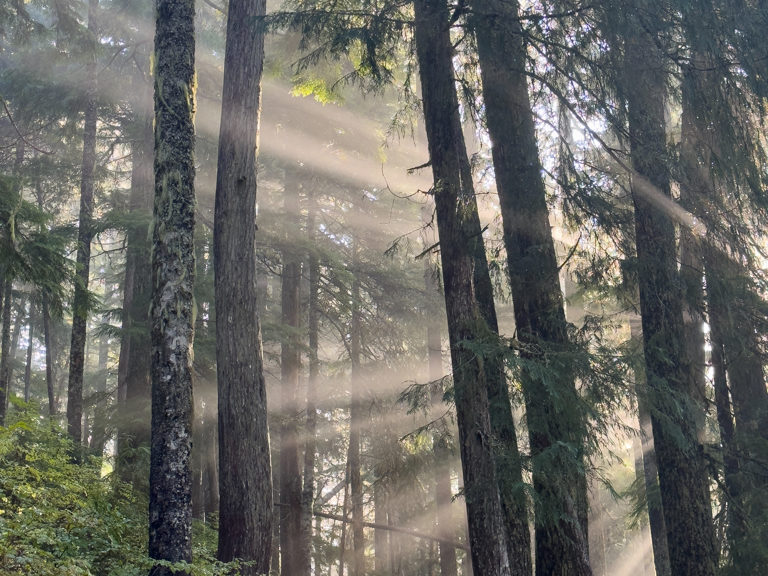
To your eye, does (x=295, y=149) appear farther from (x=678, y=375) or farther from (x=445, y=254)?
(x=678, y=375)

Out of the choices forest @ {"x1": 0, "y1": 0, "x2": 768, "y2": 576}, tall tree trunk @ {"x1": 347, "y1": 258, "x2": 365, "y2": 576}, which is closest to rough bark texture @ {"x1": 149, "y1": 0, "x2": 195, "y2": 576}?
forest @ {"x1": 0, "y1": 0, "x2": 768, "y2": 576}

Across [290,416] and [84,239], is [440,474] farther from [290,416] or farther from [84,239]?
[84,239]

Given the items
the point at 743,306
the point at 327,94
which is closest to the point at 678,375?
the point at 743,306

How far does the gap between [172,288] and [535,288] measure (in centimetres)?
453

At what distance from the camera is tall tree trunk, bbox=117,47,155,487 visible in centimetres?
1168

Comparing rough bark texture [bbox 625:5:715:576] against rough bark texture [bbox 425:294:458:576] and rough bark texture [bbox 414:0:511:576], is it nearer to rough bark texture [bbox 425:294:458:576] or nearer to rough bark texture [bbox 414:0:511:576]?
rough bark texture [bbox 414:0:511:576]

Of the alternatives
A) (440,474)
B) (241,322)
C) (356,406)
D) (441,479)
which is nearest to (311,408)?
(356,406)

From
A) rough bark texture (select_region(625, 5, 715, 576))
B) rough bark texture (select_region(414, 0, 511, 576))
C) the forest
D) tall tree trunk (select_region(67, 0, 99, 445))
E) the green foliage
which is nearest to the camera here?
the green foliage

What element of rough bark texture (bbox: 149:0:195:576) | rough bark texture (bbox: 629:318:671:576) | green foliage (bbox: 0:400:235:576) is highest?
rough bark texture (bbox: 149:0:195:576)

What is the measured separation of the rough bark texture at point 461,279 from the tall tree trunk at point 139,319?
6.53 m

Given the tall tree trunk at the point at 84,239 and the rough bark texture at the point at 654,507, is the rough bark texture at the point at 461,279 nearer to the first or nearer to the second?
the rough bark texture at the point at 654,507

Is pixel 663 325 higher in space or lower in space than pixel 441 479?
higher

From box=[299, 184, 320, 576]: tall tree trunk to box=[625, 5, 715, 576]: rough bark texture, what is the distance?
8.61 meters

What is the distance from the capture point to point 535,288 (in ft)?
27.7
